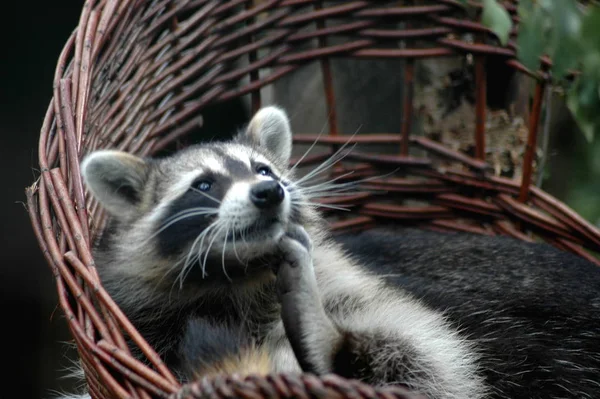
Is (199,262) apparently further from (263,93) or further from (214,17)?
(263,93)

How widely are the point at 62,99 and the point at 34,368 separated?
3.00m

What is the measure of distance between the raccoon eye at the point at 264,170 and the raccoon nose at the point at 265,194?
0.36 meters

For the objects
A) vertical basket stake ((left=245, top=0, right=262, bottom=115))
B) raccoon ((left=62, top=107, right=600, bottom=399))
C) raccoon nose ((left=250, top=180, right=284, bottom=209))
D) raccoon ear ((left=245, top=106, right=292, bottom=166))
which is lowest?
raccoon ((left=62, top=107, right=600, bottom=399))

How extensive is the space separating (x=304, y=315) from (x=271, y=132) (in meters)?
1.33

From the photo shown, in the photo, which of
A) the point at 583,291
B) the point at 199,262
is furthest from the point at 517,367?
the point at 199,262

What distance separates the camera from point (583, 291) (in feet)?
10.6

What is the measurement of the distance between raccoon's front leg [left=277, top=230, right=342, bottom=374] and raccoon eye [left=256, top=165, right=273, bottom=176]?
54cm

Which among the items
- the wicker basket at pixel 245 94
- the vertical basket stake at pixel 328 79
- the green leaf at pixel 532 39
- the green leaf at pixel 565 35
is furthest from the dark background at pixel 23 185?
the green leaf at pixel 565 35

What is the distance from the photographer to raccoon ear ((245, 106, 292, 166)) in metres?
3.50

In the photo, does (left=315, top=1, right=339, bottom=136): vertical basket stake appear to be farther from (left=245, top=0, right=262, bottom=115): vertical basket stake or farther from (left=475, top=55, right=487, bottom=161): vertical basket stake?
(left=475, top=55, right=487, bottom=161): vertical basket stake

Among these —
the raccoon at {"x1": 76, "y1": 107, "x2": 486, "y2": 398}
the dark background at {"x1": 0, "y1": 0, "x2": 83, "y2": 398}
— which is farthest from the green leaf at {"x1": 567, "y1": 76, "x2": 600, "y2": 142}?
the dark background at {"x1": 0, "y1": 0, "x2": 83, "y2": 398}

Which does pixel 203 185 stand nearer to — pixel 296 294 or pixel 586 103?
pixel 296 294

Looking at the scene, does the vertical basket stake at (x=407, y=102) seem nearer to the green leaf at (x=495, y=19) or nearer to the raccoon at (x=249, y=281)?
the green leaf at (x=495, y=19)

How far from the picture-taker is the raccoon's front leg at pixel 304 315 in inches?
94.5
